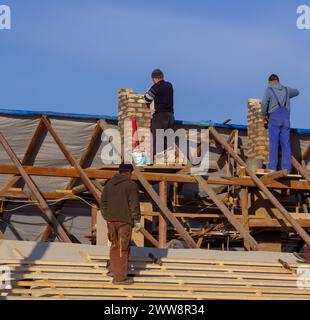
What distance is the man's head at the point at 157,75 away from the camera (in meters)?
17.4

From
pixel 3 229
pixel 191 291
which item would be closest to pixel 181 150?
pixel 3 229

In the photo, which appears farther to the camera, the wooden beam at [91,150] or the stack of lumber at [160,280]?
the wooden beam at [91,150]

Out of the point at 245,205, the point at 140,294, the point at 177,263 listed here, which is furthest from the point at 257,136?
the point at 140,294

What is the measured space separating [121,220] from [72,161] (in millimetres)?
5650

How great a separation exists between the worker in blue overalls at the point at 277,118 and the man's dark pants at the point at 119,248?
6216 mm

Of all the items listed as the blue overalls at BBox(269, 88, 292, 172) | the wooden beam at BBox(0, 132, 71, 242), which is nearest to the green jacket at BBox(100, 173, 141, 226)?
the wooden beam at BBox(0, 132, 71, 242)

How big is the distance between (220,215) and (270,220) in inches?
62.6

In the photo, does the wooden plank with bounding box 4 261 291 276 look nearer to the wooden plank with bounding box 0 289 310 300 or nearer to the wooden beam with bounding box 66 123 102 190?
the wooden plank with bounding box 0 289 310 300

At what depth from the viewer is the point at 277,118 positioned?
56.3 ft

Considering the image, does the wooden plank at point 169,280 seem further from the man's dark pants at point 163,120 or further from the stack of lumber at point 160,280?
the man's dark pants at point 163,120

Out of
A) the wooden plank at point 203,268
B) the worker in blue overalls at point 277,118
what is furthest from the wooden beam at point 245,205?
the wooden plank at point 203,268

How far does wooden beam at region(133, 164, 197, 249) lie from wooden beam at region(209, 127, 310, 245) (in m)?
1.88

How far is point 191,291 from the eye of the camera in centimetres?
1177
